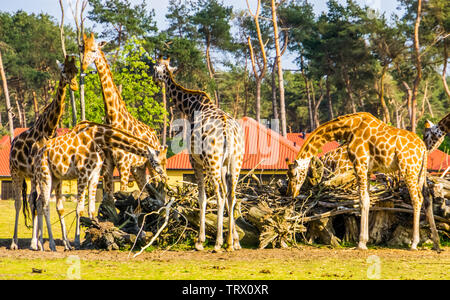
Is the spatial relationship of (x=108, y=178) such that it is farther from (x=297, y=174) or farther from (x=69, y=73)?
(x=297, y=174)

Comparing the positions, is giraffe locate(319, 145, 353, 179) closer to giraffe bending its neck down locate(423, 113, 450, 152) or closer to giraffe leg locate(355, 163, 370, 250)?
giraffe leg locate(355, 163, 370, 250)

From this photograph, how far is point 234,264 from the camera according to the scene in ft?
31.7

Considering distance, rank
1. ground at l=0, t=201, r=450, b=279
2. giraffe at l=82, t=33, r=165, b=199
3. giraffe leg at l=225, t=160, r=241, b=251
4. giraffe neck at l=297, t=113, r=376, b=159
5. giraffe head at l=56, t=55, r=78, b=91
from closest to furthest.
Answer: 1. ground at l=0, t=201, r=450, b=279
2. giraffe leg at l=225, t=160, r=241, b=251
3. giraffe neck at l=297, t=113, r=376, b=159
4. giraffe head at l=56, t=55, r=78, b=91
5. giraffe at l=82, t=33, r=165, b=199

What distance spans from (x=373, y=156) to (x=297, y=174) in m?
1.65

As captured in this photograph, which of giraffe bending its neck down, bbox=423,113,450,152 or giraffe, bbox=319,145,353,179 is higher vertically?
giraffe bending its neck down, bbox=423,113,450,152

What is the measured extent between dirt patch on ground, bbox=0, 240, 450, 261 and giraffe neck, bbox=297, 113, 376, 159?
7.00 ft

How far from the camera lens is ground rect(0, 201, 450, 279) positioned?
8578 millimetres

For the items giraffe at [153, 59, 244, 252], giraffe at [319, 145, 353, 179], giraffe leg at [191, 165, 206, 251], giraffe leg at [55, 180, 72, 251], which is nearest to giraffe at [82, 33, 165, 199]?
giraffe leg at [55, 180, 72, 251]

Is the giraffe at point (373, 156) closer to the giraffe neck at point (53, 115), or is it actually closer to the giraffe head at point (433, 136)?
the giraffe head at point (433, 136)

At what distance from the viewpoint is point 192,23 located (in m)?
51.2

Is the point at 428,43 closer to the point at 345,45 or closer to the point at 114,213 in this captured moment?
the point at 345,45

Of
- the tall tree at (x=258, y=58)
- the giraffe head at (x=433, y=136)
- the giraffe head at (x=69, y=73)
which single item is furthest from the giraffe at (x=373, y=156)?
the tall tree at (x=258, y=58)

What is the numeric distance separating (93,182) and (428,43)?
3406 centimetres

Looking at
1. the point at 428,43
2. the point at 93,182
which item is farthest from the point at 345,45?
the point at 93,182
